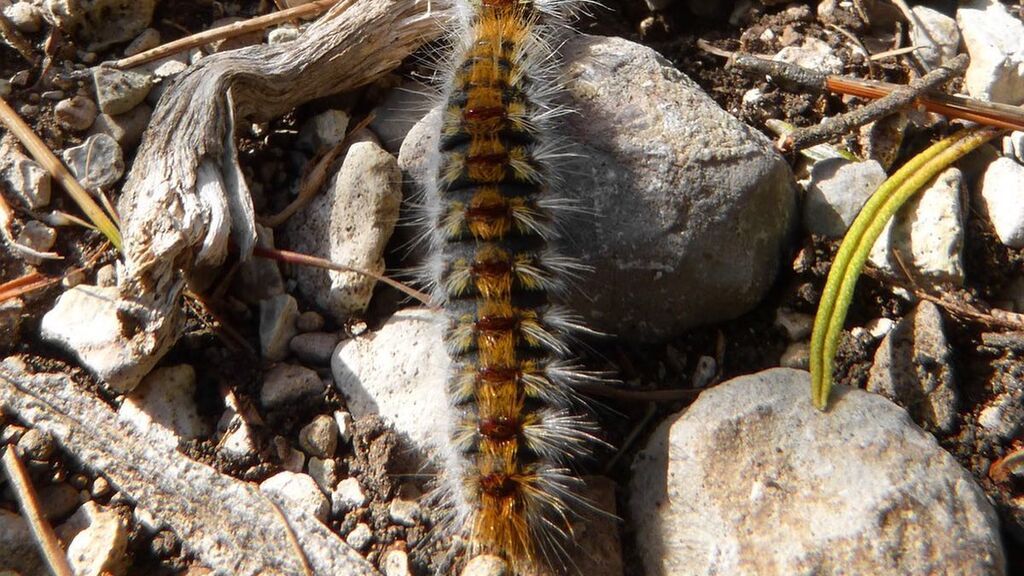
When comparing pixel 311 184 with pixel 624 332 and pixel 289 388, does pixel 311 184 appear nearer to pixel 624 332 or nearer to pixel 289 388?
pixel 289 388

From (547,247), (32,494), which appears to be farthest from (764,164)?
(32,494)

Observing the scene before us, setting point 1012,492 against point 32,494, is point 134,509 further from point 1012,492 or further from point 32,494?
point 1012,492

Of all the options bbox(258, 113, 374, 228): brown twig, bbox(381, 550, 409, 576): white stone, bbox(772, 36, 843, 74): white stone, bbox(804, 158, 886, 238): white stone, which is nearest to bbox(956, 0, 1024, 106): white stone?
bbox(772, 36, 843, 74): white stone

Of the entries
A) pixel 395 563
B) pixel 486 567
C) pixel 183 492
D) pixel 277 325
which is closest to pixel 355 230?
pixel 277 325

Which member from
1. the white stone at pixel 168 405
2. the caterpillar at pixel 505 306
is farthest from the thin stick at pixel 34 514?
the caterpillar at pixel 505 306

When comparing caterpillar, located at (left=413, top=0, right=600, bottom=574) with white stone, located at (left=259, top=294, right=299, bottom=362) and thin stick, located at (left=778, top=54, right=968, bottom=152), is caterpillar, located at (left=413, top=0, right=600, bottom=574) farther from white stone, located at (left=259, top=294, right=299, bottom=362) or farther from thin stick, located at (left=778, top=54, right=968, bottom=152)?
thin stick, located at (left=778, top=54, right=968, bottom=152)
